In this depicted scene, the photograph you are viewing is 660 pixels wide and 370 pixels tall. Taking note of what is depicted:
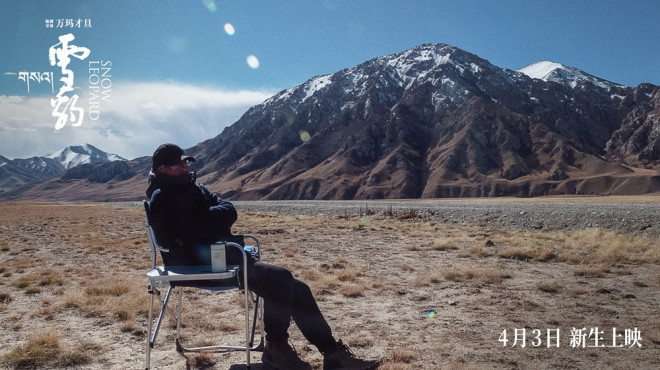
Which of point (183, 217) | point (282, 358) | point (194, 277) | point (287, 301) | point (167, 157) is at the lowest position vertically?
point (282, 358)

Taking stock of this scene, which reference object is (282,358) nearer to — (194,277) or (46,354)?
(194,277)

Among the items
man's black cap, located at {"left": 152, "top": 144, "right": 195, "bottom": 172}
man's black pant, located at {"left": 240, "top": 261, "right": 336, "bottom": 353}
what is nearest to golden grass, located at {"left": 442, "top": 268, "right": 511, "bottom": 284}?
man's black pant, located at {"left": 240, "top": 261, "right": 336, "bottom": 353}

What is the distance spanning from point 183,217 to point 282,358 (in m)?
1.65

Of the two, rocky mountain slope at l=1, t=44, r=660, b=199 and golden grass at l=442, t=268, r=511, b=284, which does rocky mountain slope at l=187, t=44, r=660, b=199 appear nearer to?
rocky mountain slope at l=1, t=44, r=660, b=199

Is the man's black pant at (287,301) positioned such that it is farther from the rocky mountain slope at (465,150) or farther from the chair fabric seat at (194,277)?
the rocky mountain slope at (465,150)

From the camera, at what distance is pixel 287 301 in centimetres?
387

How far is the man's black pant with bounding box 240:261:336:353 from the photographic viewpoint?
3.87 metres

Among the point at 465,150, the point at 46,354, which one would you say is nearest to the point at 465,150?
the point at 465,150

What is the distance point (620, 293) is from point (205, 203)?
6895 mm

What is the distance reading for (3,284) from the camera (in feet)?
27.5

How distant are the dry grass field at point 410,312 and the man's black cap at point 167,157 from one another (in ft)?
6.83

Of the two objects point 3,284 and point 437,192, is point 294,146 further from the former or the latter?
point 3,284

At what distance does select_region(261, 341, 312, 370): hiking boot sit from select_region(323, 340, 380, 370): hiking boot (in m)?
0.24

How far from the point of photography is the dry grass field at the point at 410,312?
4.38 metres
